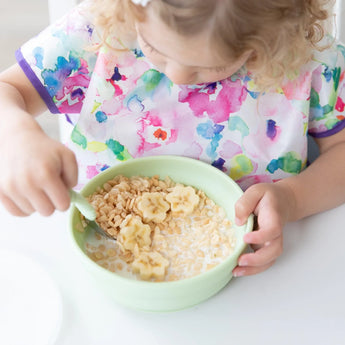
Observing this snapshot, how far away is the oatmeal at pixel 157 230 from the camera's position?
0.78 metres

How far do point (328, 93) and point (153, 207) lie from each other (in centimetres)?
37

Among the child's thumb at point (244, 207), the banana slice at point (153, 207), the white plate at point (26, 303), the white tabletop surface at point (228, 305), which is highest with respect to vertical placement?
the child's thumb at point (244, 207)

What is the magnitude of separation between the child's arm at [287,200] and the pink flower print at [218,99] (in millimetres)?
158

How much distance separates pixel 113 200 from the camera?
33.5 inches

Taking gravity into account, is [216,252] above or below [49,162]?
below

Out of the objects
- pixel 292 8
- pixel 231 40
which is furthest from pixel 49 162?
pixel 292 8

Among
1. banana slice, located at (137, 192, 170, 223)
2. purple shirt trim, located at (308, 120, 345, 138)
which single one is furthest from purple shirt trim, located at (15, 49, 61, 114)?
purple shirt trim, located at (308, 120, 345, 138)

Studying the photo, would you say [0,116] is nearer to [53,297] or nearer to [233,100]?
[53,297]

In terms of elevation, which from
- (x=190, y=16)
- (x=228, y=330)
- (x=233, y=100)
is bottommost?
(x=228, y=330)

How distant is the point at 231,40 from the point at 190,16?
70 millimetres

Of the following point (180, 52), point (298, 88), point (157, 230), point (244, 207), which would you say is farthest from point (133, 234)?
point (298, 88)

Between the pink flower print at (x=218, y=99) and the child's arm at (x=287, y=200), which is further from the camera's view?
the pink flower print at (x=218, y=99)

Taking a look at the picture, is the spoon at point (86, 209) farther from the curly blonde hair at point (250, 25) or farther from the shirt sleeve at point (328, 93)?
the shirt sleeve at point (328, 93)

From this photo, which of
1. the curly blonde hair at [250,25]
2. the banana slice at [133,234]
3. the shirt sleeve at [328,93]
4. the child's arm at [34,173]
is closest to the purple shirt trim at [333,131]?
the shirt sleeve at [328,93]
